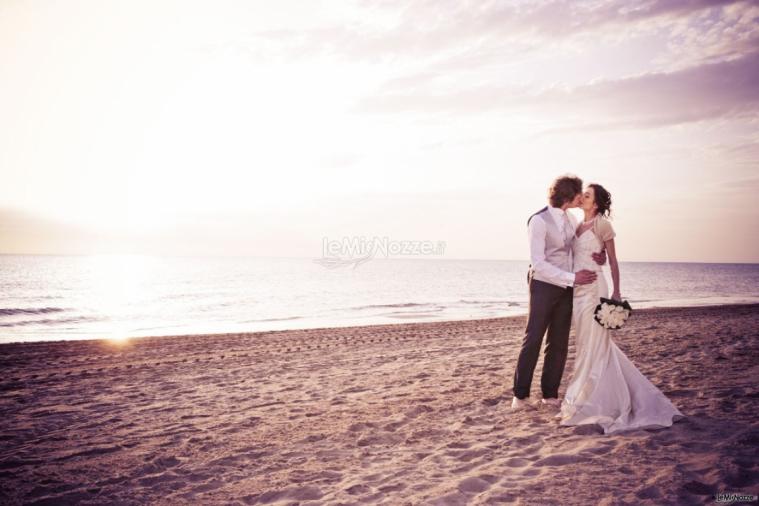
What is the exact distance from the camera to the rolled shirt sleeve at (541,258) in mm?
4172

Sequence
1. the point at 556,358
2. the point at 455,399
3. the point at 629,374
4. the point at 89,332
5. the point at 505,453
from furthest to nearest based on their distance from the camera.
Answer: the point at 89,332, the point at 455,399, the point at 556,358, the point at 629,374, the point at 505,453

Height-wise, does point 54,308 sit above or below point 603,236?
below

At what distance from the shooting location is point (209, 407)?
538 centimetres

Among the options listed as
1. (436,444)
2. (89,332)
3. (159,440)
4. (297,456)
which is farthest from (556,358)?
(89,332)

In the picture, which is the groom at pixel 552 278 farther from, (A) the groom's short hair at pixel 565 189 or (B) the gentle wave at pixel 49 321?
(B) the gentle wave at pixel 49 321

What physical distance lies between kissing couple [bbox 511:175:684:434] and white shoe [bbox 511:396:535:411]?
0.67 feet

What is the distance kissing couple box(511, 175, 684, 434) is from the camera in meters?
4.12

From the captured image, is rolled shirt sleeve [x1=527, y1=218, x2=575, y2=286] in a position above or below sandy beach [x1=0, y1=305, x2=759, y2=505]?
above

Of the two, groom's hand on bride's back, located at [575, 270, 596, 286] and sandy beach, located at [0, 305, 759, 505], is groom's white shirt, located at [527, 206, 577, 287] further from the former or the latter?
sandy beach, located at [0, 305, 759, 505]

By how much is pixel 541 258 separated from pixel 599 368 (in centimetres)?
125

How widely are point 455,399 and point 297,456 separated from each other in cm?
226

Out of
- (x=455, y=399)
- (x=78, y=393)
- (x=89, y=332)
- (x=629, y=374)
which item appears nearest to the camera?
(x=629, y=374)

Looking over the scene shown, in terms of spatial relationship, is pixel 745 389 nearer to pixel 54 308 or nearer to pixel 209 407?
pixel 209 407

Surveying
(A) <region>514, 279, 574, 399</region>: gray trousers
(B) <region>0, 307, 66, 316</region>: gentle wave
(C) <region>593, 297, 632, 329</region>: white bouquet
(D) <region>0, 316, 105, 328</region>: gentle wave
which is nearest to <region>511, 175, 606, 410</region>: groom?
(A) <region>514, 279, 574, 399</region>: gray trousers
